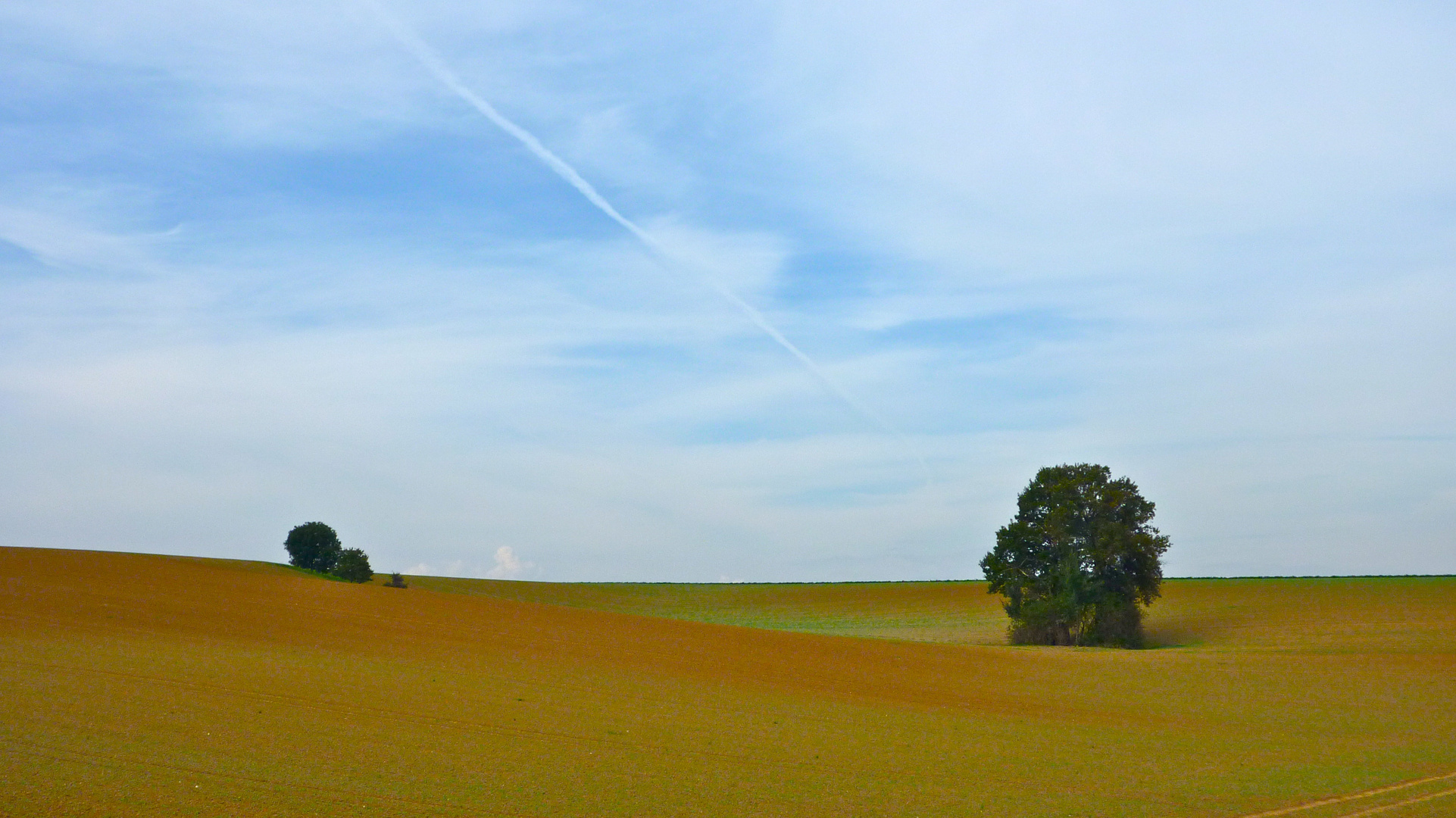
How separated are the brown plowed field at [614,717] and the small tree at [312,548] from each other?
16.3 m

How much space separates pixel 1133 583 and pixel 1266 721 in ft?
96.9

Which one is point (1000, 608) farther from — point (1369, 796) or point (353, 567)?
point (1369, 796)

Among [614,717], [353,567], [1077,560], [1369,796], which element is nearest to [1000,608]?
[1077,560]

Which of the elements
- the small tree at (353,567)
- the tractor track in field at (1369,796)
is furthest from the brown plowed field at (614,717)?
the small tree at (353,567)

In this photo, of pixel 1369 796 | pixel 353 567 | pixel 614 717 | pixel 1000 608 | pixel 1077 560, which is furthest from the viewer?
pixel 1000 608

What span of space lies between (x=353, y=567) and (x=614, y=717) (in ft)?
137

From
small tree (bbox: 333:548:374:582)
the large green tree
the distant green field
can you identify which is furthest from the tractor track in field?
small tree (bbox: 333:548:374:582)

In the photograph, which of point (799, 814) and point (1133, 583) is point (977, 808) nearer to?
point (799, 814)

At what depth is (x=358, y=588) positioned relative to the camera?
43.3 metres

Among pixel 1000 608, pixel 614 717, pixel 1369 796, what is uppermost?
pixel 1000 608

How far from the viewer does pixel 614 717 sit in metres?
20.0

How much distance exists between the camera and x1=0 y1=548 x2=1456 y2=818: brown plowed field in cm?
1314

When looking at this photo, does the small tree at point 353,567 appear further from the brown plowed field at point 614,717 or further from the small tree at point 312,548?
the brown plowed field at point 614,717

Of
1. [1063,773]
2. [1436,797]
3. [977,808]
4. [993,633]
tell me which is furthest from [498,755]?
[993,633]
